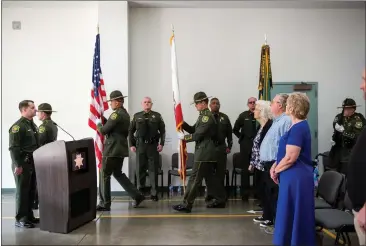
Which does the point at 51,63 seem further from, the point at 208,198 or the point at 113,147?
the point at 208,198

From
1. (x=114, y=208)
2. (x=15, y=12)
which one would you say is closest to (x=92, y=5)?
(x=15, y=12)

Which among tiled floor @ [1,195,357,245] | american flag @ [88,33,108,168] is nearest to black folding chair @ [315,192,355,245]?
tiled floor @ [1,195,357,245]

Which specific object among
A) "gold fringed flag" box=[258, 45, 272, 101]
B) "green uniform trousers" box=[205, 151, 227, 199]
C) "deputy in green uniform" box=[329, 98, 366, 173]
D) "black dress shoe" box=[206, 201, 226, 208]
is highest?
"gold fringed flag" box=[258, 45, 272, 101]

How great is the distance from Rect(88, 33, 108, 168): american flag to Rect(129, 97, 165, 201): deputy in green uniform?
2.08 ft

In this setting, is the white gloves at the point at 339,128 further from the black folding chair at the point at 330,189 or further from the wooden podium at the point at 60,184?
the wooden podium at the point at 60,184

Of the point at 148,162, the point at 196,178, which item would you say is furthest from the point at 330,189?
the point at 148,162

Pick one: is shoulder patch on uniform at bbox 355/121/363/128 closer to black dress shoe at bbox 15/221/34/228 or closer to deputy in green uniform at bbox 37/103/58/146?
deputy in green uniform at bbox 37/103/58/146

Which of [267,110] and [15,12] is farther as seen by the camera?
[15,12]

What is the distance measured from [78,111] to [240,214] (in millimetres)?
3384

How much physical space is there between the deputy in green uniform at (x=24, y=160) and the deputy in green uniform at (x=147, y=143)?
1.87m

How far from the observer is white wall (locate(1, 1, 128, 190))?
21.2 feet

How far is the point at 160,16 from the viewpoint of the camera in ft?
21.6

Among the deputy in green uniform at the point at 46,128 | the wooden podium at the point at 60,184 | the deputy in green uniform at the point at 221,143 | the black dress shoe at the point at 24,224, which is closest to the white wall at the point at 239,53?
the deputy in green uniform at the point at 221,143

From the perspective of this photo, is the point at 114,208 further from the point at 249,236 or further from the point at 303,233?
the point at 303,233
